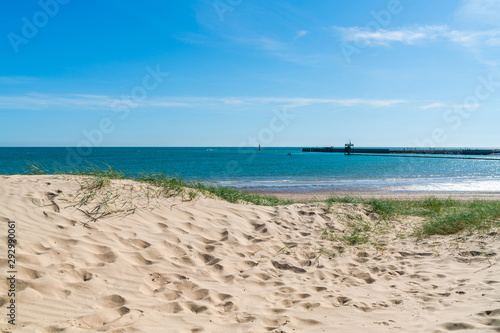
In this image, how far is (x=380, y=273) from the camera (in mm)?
4660

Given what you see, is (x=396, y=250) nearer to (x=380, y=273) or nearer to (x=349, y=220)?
(x=380, y=273)

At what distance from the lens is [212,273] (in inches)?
173

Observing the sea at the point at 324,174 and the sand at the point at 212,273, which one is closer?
the sand at the point at 212,273

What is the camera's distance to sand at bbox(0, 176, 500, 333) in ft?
10.2

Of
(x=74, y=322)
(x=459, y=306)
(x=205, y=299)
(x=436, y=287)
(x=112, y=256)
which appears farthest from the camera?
(x=112, y=256)

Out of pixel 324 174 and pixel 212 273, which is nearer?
pixel 212 273

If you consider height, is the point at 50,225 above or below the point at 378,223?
above

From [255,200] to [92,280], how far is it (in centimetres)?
664

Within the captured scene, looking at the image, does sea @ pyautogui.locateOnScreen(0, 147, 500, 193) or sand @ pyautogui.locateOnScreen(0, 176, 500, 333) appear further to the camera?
sea @ pyautogui.locateOnScreen(0, 147, 500, 193)

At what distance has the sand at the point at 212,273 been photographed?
10.2 feet

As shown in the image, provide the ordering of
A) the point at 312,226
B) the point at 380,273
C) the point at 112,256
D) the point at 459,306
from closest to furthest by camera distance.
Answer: the point at 459,306, the point at 112,256, the point at 380,273, the point at 312,226

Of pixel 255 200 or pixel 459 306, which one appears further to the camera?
pixel 255 200

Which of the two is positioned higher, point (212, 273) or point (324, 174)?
point (212, 273)

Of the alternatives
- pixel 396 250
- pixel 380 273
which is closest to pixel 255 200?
pixel 396 250
